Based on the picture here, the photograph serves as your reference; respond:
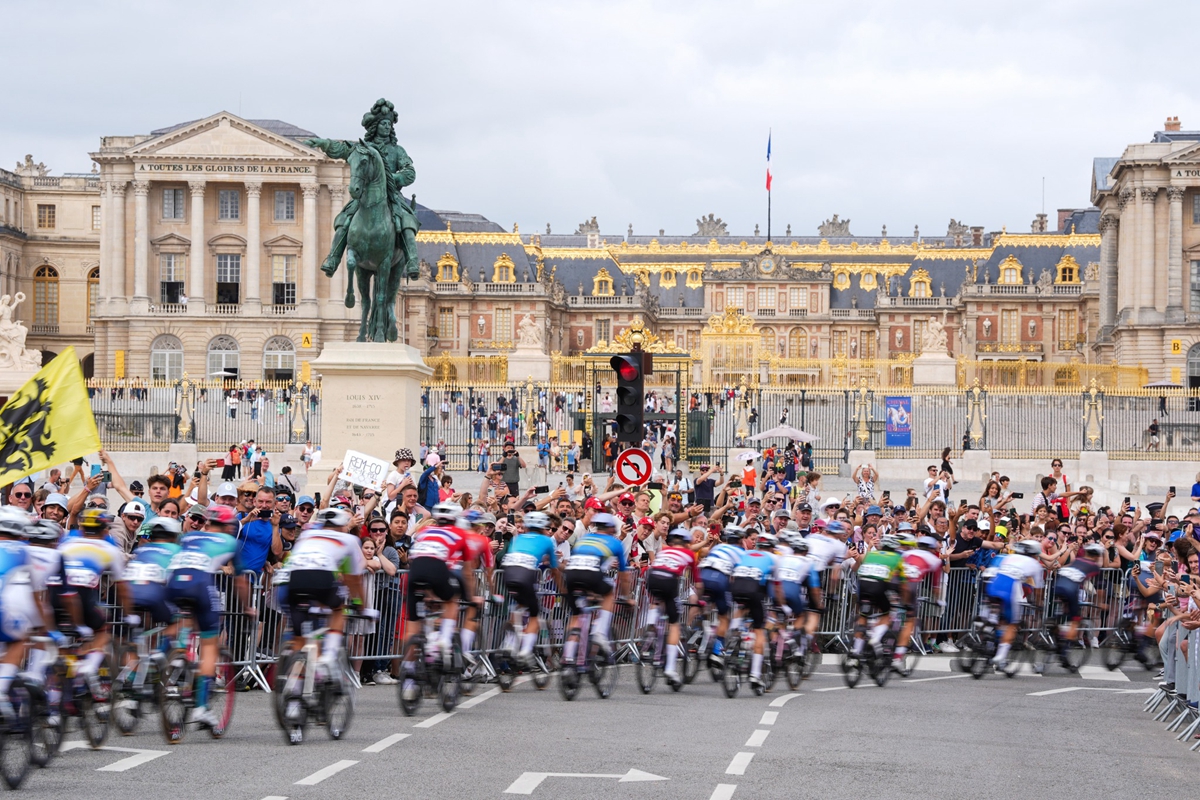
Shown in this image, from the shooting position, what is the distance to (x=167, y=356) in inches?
3273

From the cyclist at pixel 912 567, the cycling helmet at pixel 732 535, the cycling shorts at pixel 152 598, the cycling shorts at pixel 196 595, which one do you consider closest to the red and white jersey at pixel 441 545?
the cycling shorts at pixel 196 595

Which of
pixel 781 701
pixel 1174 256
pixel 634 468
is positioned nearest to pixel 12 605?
pixel 781 701

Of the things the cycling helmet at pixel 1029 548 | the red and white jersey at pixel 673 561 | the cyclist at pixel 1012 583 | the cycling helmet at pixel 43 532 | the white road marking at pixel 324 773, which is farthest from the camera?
the cycling helmet at pixel 1029 548

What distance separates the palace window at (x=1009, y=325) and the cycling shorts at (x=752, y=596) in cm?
9107

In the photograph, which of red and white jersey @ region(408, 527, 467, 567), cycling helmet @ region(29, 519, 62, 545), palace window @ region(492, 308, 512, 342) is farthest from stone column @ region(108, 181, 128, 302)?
cycling helmet @ region(29, 519, 62, 545)

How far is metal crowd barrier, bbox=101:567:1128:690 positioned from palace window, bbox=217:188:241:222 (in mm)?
69606

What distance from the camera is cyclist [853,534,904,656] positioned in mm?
16219

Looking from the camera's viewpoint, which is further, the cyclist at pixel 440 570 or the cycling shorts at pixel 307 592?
the cyclist at pixel 440 570

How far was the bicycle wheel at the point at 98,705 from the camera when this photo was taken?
11.1m

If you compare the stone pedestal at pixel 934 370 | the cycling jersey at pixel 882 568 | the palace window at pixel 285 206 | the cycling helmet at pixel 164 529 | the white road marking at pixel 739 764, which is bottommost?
the white road marking at pixel 739 764

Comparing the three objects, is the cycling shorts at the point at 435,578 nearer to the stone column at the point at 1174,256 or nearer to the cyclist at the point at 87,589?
the cyclist at the point at 87,589

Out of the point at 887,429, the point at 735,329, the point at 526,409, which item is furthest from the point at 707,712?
the point at 735,329

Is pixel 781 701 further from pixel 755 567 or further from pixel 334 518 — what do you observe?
pixel 334 518

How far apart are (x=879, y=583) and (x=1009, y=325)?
90232 mm
